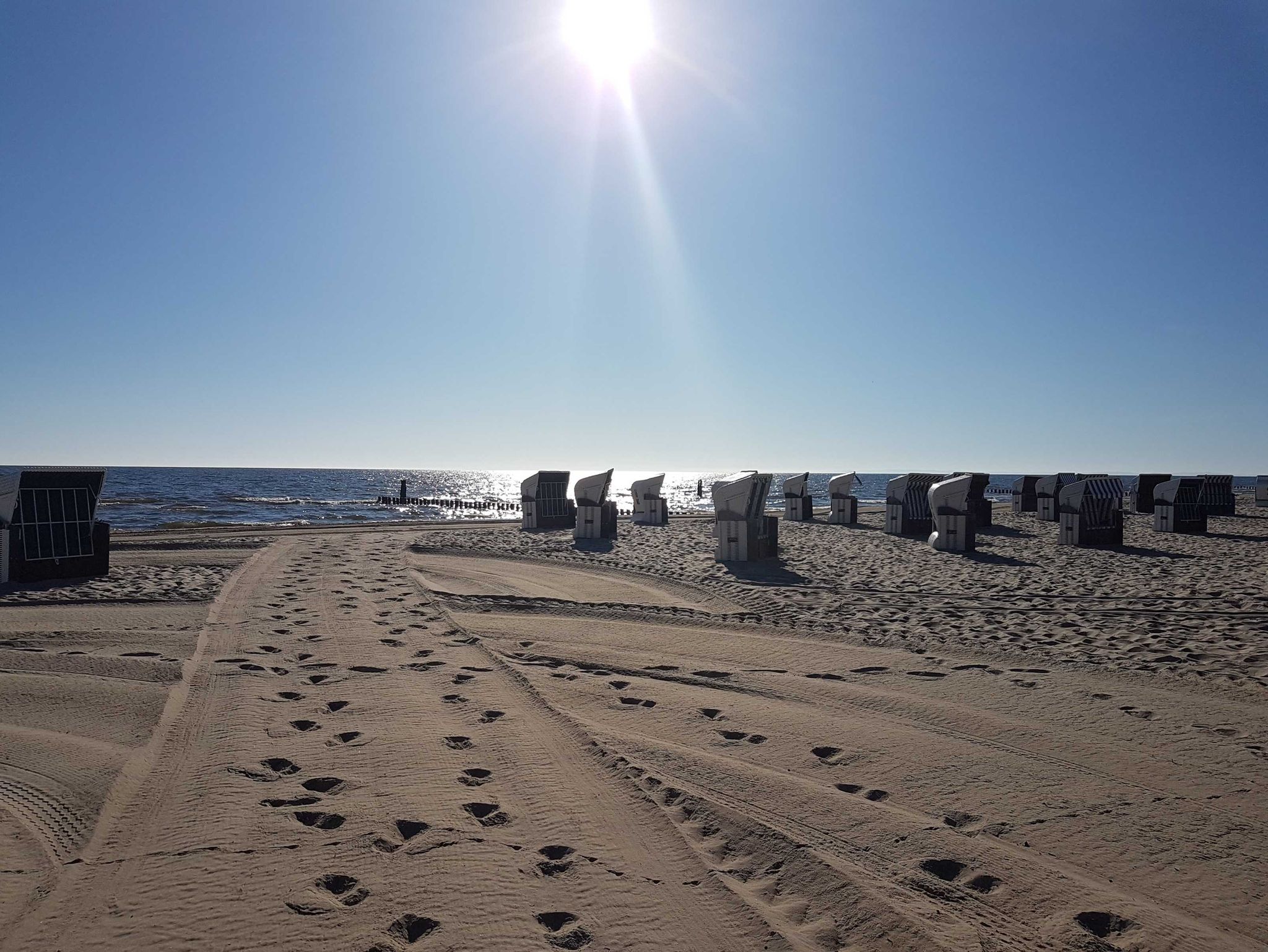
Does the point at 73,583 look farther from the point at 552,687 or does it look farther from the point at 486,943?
the point at 486,943

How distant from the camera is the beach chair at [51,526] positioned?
35.7 feet

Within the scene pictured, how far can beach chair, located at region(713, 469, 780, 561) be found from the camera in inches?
552

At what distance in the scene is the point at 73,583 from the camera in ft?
35.6

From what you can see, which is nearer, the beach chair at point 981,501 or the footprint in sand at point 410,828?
the footprint in sand at point 410,828

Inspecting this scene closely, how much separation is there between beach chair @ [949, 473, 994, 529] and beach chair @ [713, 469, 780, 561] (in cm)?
781

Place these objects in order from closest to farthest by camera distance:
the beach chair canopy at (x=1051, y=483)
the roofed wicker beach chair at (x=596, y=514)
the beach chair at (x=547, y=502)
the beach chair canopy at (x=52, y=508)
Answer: the beach chair canopy at (x=52, y=508)
the roofed wicker beach chair at (x=596, y=514)
the beach chair at (x=547, y=502)
the beach chair canopy at (x=1051, y=483)

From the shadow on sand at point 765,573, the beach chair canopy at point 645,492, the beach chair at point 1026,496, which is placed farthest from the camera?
the beach chair at point 1026,496

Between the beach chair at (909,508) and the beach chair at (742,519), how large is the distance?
7673 mm

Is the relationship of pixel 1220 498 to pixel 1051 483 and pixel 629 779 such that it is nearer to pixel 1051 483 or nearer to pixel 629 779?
pixel 1051 483

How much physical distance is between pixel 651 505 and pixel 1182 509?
1513cm

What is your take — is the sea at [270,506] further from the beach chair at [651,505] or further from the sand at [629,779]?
the sand at [629,779]

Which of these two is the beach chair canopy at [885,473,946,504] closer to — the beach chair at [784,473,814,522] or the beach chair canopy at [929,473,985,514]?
the beach chair canopy at [929,473,985,514]

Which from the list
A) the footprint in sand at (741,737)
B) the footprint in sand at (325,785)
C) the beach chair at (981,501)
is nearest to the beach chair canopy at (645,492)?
the beach chair at (981,501)

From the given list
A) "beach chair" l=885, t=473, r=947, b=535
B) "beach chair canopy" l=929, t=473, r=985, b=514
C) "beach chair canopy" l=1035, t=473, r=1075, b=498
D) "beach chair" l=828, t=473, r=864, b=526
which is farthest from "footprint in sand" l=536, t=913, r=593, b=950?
"beach chair canopy" l=1035, t=473, r=1075, b=498
